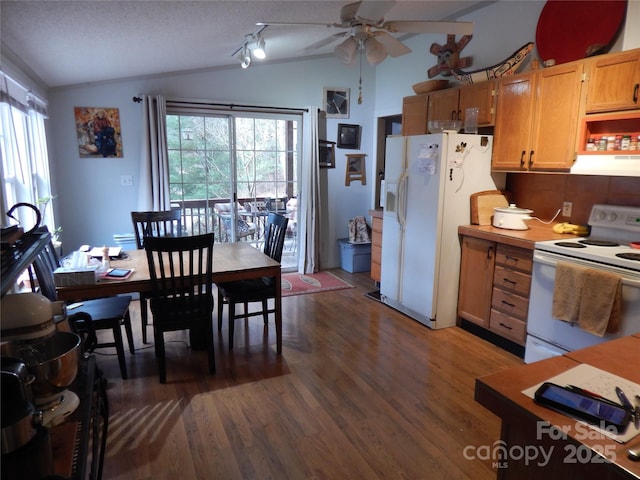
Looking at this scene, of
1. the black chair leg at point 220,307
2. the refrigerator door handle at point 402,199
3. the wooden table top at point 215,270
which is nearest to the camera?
the wooden table top at point 215,270

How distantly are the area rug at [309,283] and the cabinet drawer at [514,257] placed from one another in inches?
78.9

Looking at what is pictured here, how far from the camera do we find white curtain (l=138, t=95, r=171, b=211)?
4273 millimetres

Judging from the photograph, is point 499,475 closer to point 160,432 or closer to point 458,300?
point 160,432

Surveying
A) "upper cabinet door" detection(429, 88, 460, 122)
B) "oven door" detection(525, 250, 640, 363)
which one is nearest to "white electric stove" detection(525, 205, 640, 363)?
"oven door" detection(525, 250, 640, 363)

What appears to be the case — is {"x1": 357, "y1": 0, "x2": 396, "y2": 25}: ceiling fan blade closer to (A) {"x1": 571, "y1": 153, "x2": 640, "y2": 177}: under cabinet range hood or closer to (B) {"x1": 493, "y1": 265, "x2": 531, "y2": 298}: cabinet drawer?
(A) {"x1": 571, "y1": 153, "x2": 640, "y2": 177}: under cabinet range hood

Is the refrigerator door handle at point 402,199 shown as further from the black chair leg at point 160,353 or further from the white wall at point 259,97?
the black chair leg at point 160,353

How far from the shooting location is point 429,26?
8.32 ft

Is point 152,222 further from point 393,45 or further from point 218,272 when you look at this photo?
point 393,45

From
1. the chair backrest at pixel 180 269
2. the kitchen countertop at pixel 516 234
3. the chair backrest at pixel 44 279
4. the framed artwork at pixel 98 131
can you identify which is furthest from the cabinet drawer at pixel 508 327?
the framed artwork at pixel 98 131

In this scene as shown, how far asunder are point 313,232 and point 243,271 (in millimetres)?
2522

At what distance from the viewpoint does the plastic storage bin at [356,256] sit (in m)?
5.38

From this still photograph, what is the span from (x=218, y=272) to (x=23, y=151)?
6.13ft

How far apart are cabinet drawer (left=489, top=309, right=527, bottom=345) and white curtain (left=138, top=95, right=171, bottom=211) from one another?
11.3 feet

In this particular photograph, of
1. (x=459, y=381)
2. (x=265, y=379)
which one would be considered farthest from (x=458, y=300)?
(x=265, y=379)
